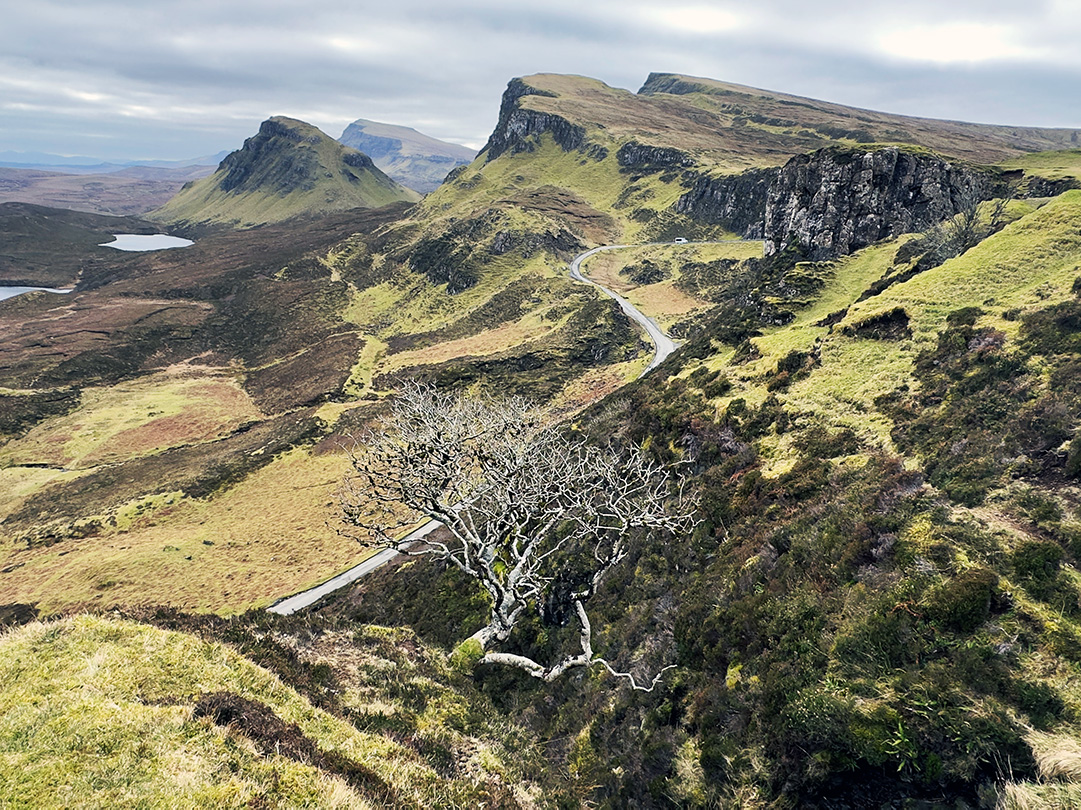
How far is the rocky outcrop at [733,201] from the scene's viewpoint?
10812cm

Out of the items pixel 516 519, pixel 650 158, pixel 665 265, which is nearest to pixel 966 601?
pixel 516 519

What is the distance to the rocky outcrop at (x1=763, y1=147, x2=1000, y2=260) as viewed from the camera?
45.5 m

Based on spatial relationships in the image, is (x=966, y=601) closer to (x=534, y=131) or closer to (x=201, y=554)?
(x=201, y=554)

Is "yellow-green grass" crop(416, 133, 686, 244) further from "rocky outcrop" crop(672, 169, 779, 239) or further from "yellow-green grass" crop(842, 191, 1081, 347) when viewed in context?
"yellow-green grass" crop(842, 191, 1081, 347)

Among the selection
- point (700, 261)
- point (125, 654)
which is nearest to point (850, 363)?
point (125, 654)

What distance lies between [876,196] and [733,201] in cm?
7529

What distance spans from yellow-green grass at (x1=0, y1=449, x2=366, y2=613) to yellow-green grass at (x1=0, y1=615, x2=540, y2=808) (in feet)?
77.5

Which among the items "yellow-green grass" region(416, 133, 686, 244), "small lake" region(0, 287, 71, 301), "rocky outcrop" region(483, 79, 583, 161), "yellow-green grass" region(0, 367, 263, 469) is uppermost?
"rocky outcrop" region(483, 79, 583, 161)

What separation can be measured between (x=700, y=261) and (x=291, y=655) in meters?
97.8

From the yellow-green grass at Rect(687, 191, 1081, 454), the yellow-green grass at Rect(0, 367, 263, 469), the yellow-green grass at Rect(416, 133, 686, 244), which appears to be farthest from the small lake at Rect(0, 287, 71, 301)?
the yellow-green grass at Rect(687, 191, 1081, 454)

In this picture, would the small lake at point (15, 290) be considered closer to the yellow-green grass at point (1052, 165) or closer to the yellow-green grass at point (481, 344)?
the yellow-green grass at point (481, 344)

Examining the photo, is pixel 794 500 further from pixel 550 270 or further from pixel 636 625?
pixel 550 270

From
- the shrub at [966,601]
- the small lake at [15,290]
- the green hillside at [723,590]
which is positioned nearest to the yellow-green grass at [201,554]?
the green hillside at [723,590]

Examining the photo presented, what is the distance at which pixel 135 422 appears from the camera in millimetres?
65625
